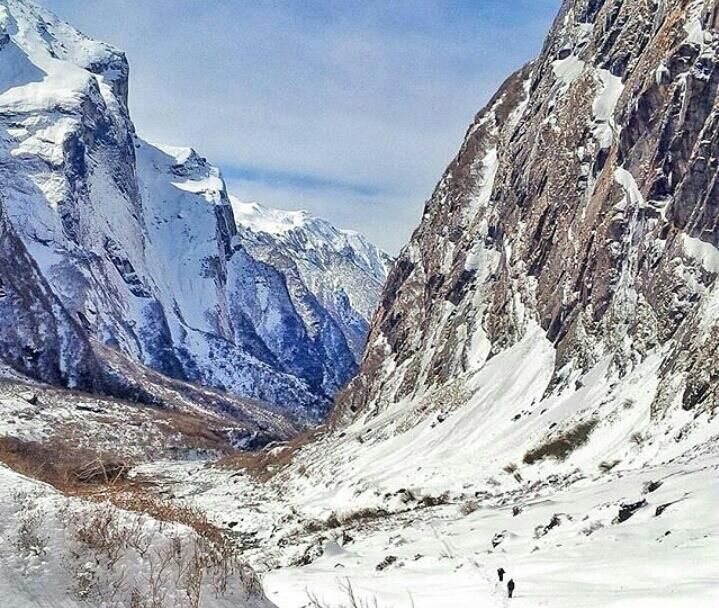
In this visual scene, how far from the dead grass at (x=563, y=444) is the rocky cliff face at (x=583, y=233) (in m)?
2.06

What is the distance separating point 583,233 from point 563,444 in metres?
32.5

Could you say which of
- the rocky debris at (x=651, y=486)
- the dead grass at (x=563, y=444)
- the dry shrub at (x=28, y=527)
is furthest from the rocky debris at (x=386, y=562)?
the dead grass at (x=563, y=444)

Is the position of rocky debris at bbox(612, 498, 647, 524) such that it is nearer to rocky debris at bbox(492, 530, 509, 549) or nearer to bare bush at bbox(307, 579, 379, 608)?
rocky debris at bbox(492, 530, 509, 549)

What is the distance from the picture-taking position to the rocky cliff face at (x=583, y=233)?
56.8 metres

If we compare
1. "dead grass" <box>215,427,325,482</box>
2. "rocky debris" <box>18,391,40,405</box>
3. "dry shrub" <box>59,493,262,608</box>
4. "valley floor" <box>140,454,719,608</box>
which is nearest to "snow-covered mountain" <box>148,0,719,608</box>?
"valley floor" <box>140,454,719,608</box>

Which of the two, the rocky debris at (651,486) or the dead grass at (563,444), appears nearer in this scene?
the rocky debris at (651,486)

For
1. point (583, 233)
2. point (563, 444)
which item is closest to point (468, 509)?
point (563, 444)

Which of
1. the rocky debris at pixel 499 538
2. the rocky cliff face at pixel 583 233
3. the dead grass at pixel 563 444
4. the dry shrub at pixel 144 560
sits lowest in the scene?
the rocky debris at pixel 499 538

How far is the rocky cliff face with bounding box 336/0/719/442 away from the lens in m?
56.8

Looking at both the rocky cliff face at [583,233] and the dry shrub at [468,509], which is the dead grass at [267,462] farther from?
the dry shrub at [468,509]

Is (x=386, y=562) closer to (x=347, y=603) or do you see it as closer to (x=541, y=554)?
(x=541, y=554)

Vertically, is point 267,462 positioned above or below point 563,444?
above

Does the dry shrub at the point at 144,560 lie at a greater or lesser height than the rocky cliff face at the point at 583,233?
lesser

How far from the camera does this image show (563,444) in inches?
1983
